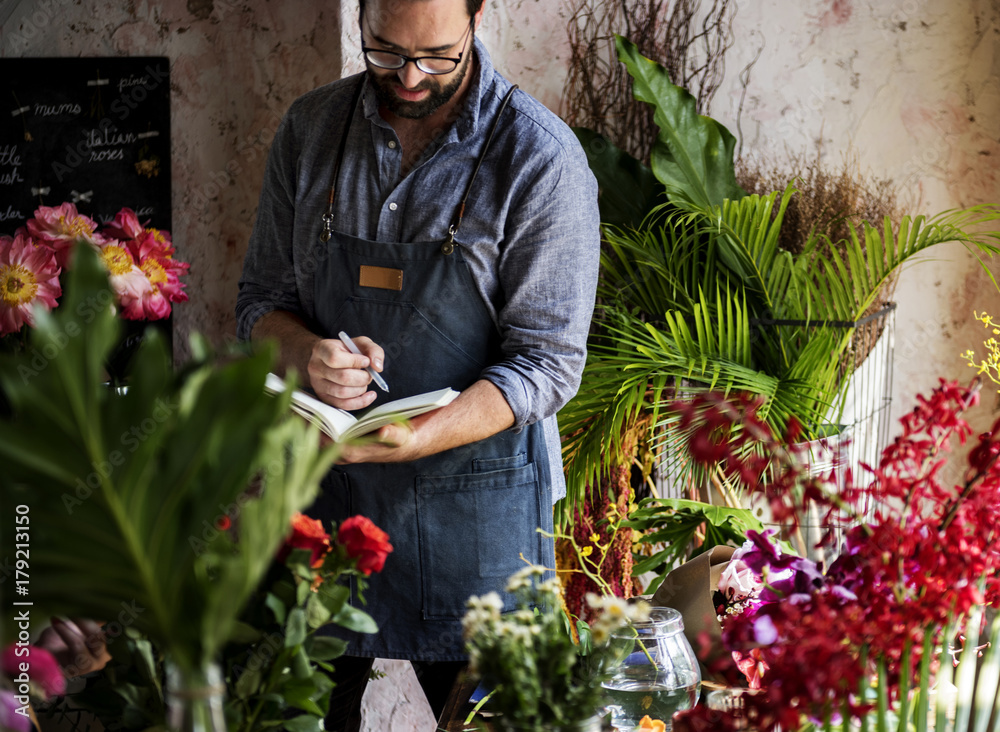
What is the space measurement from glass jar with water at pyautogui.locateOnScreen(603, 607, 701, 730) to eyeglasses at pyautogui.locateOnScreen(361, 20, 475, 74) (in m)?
0.89

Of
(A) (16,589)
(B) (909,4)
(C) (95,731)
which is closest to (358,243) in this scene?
(A) (16,589)

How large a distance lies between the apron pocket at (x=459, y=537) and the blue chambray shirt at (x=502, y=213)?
0.45ft

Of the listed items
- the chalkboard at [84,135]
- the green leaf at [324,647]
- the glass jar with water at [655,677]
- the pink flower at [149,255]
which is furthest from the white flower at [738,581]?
the chalkboard at [84,135]

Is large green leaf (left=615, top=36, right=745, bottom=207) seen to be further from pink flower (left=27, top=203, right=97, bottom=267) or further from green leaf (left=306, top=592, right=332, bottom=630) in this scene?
green leaf (left=306, top=592, right=332, bottom=630)

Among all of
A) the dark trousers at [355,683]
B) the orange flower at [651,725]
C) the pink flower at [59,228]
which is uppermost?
the pink flower at [59,228]

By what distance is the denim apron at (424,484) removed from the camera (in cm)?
146

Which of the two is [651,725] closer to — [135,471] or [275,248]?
[135,471]

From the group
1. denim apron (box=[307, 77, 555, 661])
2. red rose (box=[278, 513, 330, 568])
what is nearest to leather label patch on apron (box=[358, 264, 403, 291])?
denim apron (box=[307, 77, 555, 661])

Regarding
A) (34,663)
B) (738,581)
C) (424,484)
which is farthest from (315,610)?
(424,484)

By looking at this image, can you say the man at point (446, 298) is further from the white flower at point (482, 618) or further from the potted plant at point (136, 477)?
the potted plant at point (136, 477)

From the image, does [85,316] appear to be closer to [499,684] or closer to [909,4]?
[499,684]

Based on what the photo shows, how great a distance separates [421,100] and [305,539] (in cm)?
90

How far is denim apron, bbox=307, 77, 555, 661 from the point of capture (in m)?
1.46

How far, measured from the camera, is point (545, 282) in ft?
4.67
